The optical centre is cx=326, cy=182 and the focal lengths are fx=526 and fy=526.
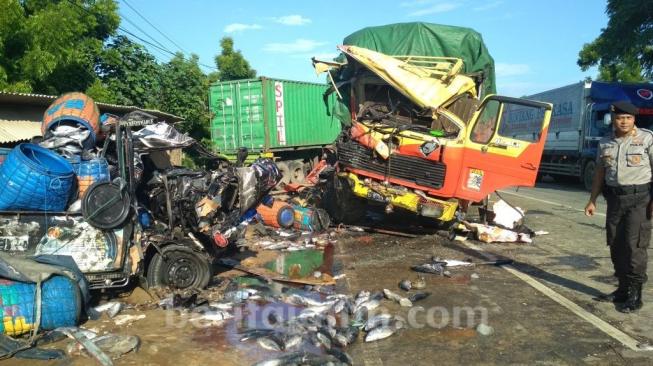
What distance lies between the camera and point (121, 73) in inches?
707

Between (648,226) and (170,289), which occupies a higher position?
(648,226)

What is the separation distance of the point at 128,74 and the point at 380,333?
16018mm

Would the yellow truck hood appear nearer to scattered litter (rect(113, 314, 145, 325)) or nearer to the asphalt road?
the asphalt road

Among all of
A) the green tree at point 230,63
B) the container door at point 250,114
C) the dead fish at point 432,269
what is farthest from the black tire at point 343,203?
the green tree at point 230,63

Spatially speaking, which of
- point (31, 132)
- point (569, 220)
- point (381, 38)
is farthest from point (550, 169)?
point (31, 132)

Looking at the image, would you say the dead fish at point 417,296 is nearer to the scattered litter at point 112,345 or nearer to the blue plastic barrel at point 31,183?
the scattered litter at point 112,345

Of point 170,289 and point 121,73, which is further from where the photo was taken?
point 121,73

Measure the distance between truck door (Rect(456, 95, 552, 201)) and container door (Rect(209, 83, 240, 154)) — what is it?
1100cm

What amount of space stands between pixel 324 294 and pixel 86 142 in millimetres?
3079

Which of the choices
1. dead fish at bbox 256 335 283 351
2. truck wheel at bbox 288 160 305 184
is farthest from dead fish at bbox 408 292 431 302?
truck wheel at bbox 288 160 305 184

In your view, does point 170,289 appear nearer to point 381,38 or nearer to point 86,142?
point 86,142

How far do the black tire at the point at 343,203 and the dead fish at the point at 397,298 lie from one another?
11.9 feet

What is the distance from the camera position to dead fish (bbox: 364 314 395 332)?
4.73 meters

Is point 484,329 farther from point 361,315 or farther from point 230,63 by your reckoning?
point 230,63
